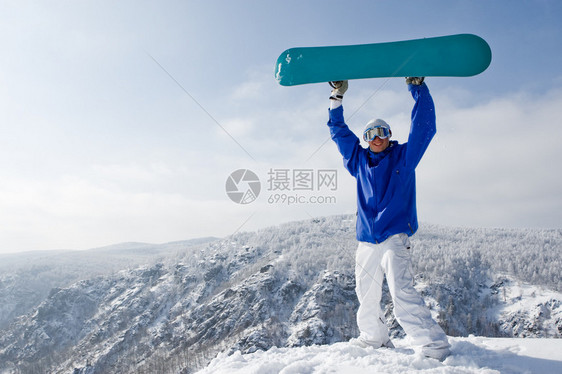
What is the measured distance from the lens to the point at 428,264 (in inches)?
6924

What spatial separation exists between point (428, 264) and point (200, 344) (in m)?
111

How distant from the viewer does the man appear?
14.7 ft

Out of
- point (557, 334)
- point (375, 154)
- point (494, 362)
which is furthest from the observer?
point (557, 334)

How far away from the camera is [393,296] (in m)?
4.57

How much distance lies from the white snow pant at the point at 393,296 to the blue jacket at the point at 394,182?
18 centimetres

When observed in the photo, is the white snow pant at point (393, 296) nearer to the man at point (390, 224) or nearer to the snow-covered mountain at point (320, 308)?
the man at point (390, 224)

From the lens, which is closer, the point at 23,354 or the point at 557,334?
the point at 557,334

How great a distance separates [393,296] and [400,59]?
308 cm

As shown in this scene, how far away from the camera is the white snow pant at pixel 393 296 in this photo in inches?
172

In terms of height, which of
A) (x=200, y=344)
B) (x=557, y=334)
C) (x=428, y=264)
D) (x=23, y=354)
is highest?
(x=428, y=264)

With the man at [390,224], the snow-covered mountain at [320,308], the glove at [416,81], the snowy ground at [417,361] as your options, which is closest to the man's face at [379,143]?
the man at [390,224]

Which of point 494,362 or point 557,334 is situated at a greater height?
point 494,362

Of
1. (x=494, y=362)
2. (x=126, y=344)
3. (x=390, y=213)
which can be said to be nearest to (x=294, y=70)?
(x=390, y=213)

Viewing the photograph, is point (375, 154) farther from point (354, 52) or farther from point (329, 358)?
point (329, 358)
